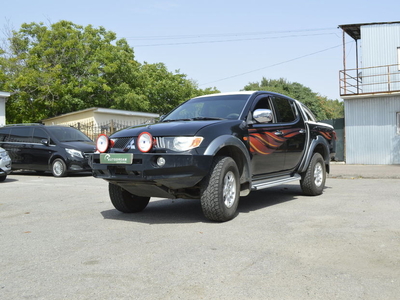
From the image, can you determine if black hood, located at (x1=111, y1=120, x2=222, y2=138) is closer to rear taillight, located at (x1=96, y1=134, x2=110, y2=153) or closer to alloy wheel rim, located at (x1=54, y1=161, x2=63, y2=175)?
rear taillight, located at (x1=96, y1=134, x2=110, y2=153)

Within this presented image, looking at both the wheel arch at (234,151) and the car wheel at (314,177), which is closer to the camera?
the wheel arch at (234,151)

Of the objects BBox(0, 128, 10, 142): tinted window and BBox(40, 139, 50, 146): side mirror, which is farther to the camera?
Result: BBox(0, 128, 10, 142): tinted window

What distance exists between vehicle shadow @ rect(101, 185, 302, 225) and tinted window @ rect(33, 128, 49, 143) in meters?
8.08

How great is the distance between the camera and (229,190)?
6.21m

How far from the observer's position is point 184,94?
50.7 meters

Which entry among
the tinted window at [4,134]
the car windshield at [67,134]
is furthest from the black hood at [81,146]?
the tinted window at [4,134]

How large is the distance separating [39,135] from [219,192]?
10961mm

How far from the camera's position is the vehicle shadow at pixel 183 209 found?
253 inches

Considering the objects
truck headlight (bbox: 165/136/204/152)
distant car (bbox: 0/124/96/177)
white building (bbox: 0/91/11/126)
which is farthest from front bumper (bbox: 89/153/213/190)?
white building (bbox: 0/91/11/126)

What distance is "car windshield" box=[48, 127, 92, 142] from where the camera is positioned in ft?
50.2

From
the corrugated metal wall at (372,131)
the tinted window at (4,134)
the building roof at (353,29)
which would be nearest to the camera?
the tinted window at (4,134)

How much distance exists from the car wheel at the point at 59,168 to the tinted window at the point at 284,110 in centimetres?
833

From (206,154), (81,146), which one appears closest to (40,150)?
(81,146)

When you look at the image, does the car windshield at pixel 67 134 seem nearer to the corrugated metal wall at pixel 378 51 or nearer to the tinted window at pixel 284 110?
the tinted window at pixel 284 110
